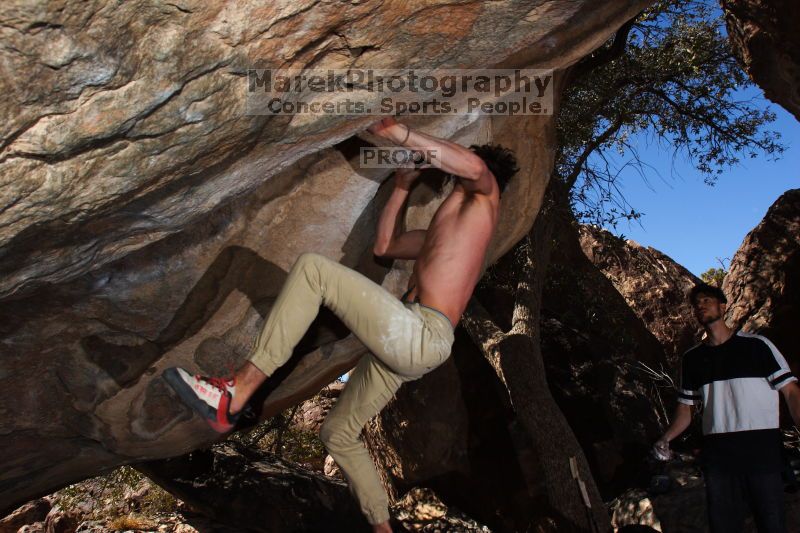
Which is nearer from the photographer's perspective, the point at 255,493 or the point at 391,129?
the point at 391,129

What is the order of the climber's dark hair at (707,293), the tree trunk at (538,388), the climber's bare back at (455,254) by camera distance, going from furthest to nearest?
the tree trunk at (538,388), the climber's dark hair at (707,293), the climber's bare back at (455,254)

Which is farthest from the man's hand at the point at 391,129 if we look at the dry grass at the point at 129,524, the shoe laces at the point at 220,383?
the dry grass at the point at 129,524

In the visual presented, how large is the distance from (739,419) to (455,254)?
2.62 meters

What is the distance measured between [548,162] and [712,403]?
2651 mm

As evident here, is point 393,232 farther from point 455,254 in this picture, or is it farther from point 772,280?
point 772,280

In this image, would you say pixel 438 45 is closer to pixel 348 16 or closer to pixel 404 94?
pixel 404 94

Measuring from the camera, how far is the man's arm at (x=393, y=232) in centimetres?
535

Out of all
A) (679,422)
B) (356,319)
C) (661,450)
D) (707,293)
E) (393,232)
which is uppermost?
(393,232)

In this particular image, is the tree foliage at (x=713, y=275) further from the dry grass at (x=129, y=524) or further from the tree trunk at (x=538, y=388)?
the dry grass at (x=129, y=524)

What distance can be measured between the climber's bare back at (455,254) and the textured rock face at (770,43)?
19.2 ft

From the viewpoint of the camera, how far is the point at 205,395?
399cm

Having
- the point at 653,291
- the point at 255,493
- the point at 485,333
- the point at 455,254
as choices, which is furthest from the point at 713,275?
the point at 455,254

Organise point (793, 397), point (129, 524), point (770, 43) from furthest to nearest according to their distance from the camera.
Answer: point (129, 524) < point (770, 43) < point (793, 397)

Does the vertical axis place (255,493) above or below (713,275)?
below
